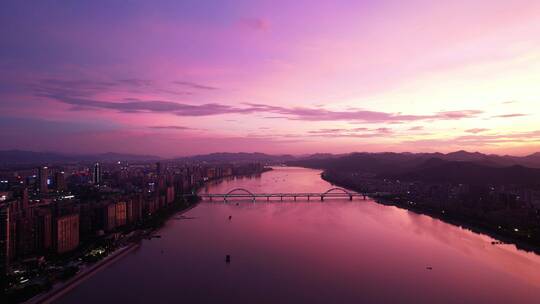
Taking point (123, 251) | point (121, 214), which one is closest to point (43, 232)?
A: point (123, 251)

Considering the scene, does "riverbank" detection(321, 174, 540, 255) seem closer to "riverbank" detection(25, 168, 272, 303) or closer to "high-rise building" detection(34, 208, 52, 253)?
"riverbank" detection(25, 168, 272, 303)

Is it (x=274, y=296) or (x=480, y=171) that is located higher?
(x=480, y=171)

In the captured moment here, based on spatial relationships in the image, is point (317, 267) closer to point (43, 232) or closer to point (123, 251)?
point (123, 251)

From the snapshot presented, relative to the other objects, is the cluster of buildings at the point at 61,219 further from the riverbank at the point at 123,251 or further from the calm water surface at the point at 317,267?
the calm water surface at the point at 317,267

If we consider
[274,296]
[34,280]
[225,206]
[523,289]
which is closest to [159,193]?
[225,206]

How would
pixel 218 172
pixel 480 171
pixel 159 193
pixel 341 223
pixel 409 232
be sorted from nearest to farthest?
pixel 409 232
pixel 341 223
pixel 159 193
pixel 480 171
pixel 218 172

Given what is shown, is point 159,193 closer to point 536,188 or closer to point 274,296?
point 274,296

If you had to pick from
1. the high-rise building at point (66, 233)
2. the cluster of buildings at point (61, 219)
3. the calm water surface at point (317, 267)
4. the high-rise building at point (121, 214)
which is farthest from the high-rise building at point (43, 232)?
the high-rise building at point (121, 214)

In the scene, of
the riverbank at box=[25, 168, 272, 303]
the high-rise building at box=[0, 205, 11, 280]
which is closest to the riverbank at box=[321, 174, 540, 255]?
the riverbank at box=[25, 168, 272, 303]
